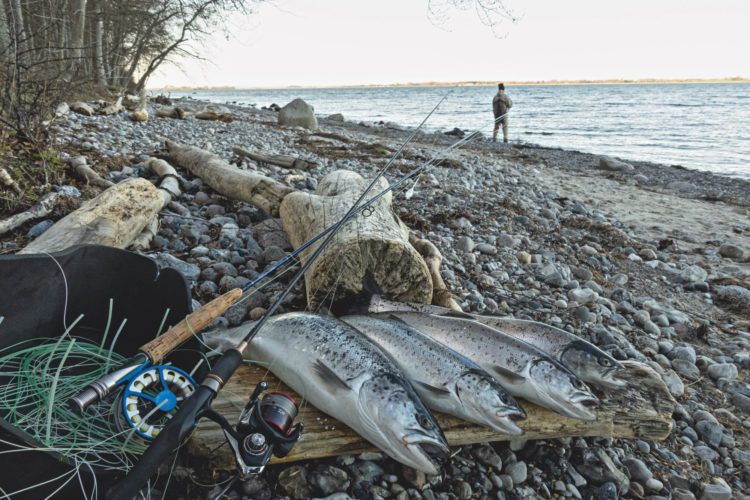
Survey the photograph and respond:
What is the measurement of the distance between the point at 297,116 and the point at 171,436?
20528mm

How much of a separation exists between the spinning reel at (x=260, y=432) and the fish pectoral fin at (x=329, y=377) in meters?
0.43

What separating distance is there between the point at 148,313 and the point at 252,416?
1.36 meters

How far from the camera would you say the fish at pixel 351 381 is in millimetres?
2266

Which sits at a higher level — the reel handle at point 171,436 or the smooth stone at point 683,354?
the reel handle at point 171,436

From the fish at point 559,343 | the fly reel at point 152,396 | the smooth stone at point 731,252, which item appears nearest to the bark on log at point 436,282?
the fish at point 559,343

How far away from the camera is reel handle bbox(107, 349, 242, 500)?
1519 millimetres

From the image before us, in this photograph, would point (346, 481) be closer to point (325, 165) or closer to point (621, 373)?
point (621, 373)

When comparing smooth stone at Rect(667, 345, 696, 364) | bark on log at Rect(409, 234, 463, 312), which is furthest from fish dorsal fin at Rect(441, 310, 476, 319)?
smooth stone at Rect(667, 345, 696, 364)

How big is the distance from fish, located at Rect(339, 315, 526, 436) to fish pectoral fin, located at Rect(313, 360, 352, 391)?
0.49m

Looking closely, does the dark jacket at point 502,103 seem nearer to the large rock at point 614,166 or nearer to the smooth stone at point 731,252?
the large rock at point 614,166

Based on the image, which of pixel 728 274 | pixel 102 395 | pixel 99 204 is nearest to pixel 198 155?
pixel 99 204

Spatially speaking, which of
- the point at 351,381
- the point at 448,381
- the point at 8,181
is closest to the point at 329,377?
the point at 351,381

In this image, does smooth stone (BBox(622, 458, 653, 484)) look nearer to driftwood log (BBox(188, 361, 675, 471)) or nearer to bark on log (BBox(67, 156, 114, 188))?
driftwood log (BBox(188, 361, 675, 471))

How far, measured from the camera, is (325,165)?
10148 mm
